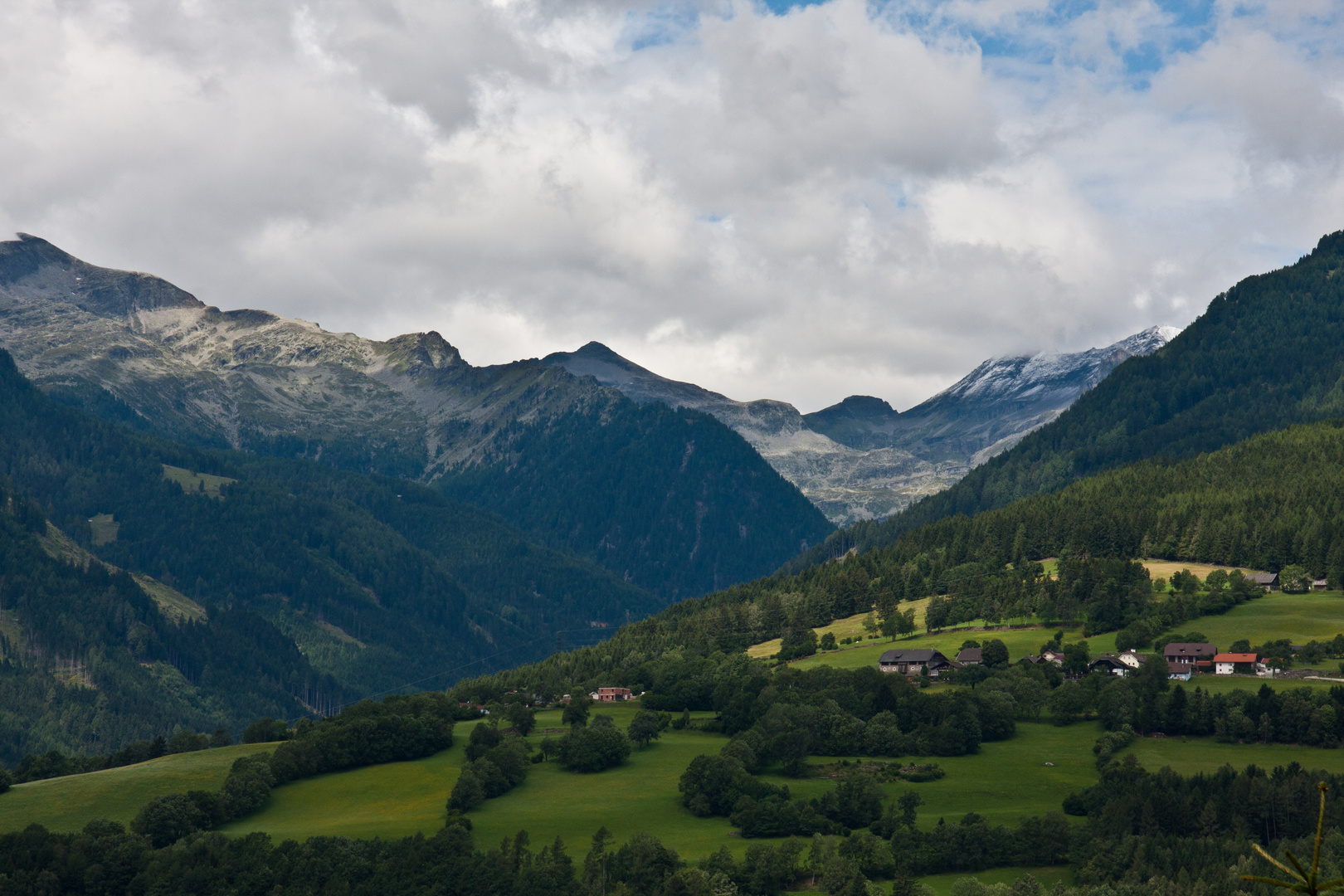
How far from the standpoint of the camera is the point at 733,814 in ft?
493

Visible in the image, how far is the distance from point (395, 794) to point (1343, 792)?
4235 inches

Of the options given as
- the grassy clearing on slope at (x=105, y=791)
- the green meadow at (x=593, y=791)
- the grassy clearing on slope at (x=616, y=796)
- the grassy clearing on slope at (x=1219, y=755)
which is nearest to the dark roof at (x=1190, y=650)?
the green meadow at (x=593, y=791)

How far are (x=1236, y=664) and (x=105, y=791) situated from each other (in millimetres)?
152204

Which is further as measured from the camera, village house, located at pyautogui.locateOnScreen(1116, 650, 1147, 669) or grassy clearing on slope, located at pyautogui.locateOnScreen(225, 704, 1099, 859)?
village house, located at pyautogui.locateOnScreen(1116, 650, 1147, 669)

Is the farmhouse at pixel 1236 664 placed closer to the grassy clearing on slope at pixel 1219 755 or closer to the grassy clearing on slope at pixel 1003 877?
the grassy clearing on slope at pixel 1219 755

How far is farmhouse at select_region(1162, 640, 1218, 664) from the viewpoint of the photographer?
630 feet

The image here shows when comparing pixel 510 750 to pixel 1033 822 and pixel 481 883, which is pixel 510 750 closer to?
pixel 481 883

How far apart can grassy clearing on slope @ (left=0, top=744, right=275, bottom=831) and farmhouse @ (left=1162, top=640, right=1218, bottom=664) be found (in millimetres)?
130282

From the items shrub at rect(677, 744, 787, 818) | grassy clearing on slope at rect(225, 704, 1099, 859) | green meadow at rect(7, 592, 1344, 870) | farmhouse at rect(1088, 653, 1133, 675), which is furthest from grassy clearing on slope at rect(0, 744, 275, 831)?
farmhouse at rect(1088, 653, 1133, 675)

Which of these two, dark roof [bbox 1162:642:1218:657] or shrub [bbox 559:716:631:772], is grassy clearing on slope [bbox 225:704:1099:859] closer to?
shrub [bbox 559:716:631:772]

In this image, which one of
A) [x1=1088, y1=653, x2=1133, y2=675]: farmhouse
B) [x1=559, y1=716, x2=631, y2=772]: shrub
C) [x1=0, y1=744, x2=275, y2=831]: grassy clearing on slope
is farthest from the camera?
[x1=1088, y1=653, x2=1133, y2=675]: farmhouse

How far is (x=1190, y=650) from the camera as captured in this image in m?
194

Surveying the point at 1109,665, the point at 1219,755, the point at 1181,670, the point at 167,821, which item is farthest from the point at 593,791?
the point at 1181,670

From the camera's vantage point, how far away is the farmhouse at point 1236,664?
617 ft
